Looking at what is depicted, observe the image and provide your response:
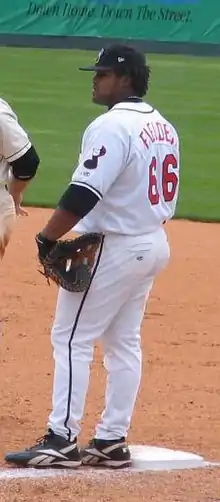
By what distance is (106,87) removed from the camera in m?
5.14

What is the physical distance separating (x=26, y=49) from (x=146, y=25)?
343cm

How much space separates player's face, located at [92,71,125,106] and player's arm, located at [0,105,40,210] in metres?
0.79

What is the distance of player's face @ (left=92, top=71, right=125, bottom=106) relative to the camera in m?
5.11

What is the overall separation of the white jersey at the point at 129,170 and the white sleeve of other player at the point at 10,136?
844mm

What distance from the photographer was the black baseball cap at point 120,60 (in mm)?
5082

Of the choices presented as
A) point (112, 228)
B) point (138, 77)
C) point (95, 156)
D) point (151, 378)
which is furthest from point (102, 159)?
point (151, 378)

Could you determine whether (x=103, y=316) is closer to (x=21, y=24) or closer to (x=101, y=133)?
(x=101, y=133)

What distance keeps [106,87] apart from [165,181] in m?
0.48

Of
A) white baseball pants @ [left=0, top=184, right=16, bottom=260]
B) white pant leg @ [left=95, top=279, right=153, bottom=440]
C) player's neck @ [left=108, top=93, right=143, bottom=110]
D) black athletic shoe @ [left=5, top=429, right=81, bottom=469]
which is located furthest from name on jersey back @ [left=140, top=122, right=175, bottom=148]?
black athletic shoe @ [left=5, top=429, right=81, bottom=469]

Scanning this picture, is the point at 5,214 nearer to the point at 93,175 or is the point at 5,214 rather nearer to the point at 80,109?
the point at 93,175

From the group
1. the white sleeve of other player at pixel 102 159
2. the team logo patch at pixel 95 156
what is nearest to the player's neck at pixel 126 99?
the white sleeve of other player at pixel 102 159

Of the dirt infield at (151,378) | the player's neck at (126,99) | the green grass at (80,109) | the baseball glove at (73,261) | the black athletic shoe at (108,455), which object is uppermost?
the player's neck at (126,99)

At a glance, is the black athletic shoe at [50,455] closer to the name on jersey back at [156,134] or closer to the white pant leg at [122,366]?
the white pant leg at [122,366]

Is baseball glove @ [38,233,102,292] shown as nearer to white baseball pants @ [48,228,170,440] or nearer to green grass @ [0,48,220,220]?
white baseball pants @ [48,228,170,440]
